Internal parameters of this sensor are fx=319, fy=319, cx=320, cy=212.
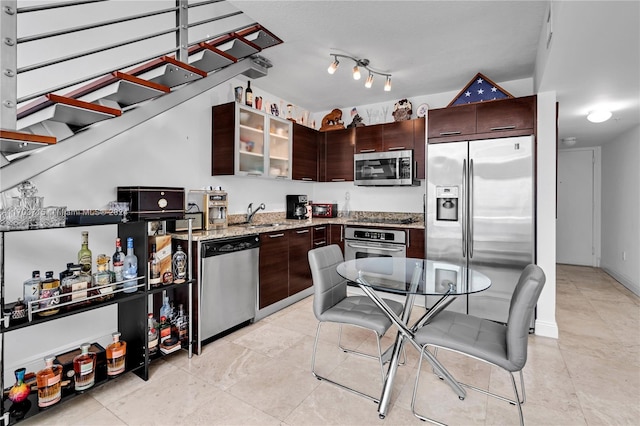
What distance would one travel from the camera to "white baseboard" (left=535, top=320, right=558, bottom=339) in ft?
9.83

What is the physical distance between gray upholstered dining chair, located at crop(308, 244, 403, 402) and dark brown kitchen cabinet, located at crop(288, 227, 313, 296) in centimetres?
121

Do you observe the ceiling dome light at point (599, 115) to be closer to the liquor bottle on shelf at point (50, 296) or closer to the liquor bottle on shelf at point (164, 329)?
the liquor bottle on shelf at point (164, 329)

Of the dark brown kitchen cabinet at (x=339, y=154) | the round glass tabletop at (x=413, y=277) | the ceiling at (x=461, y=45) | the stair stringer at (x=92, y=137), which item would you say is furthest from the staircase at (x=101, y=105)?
the dark brown kitchen cabinet at (x=339, y=154)

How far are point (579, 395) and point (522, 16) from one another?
2.81 meters

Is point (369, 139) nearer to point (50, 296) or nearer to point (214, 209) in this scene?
point (214, 209)

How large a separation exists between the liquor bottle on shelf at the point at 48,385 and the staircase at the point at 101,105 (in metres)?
1.05

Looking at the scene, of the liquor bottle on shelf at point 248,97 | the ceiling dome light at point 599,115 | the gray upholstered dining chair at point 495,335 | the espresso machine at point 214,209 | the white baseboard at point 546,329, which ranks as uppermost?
the liquor bottle on shelf at point 248,97

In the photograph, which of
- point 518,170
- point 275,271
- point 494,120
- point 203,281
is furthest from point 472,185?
point 203,281

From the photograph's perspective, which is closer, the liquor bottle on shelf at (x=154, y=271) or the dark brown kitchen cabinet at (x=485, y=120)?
the liquor bottle on shelf at (x=154, y=271)

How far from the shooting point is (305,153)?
180 inches

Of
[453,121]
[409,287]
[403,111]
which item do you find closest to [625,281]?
[453,121]

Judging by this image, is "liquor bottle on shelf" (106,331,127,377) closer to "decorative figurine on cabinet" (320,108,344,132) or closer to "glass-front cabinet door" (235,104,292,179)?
"glass-front cabinet door" (235,104,292,179)

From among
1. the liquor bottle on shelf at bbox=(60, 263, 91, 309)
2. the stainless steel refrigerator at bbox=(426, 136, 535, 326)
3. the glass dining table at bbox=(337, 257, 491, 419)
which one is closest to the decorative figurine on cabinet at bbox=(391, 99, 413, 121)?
the stainless steel refrigerator at bbox=(426, 136, 535, 326)

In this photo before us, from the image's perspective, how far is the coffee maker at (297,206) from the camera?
15.4 ft
